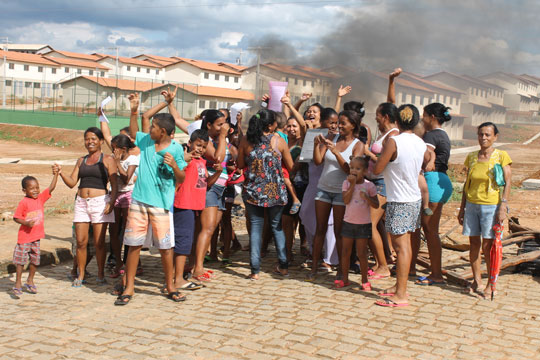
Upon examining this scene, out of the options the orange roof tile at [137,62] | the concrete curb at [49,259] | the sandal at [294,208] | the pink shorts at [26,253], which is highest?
the orange roof tile at [137,62]

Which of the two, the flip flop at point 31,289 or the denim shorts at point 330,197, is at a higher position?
the denim shorts at point 330,197

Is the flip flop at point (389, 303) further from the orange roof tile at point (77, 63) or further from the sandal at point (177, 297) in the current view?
the orange roof tile at point (77, 63)

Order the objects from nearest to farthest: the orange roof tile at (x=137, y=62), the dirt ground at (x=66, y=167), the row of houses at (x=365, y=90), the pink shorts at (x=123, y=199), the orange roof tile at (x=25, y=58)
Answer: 1. the pink shorts at (x=123, y=199)
2. the dirt ground at (x=66, y=167)
3. the row of houses at (x=365, y=90)
4. the orange roof tile at (x=25, y=58)
5. the orange roof tile at (x=137, y=62)

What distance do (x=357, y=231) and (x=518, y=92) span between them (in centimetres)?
4410

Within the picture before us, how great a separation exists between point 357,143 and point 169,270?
7.96 feet

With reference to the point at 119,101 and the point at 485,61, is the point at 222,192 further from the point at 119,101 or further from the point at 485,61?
the point at 119,101

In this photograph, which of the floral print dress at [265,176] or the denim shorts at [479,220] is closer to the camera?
the denim shorts at [479,220]

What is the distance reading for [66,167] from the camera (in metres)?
22.6

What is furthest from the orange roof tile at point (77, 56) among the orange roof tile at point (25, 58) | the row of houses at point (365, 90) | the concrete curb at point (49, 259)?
the concrete curb at point (49, 259)

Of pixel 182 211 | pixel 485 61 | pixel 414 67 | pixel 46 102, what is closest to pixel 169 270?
pixel 182 211

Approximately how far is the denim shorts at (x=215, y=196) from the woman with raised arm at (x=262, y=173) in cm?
28

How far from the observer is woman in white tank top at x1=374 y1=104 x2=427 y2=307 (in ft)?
16.9

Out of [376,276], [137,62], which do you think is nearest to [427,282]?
[376,276]

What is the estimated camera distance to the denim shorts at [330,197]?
5.99m
